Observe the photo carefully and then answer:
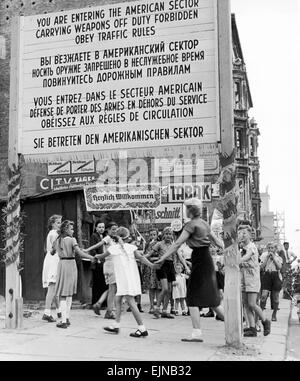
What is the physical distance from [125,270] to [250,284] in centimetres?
202

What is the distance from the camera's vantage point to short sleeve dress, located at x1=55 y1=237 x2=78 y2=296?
9.39 metres

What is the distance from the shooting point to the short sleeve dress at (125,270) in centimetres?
830

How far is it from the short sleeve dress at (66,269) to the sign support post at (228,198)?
290cm

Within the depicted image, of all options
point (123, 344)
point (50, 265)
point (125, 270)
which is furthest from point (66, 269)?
point (123, 344)

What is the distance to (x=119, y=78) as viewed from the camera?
9000 millimetres

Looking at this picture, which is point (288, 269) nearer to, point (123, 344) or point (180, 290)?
point (180, 290)

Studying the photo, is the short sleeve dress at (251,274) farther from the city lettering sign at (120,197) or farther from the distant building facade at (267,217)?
the distant building facade at (267,217)

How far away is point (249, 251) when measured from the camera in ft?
29.8

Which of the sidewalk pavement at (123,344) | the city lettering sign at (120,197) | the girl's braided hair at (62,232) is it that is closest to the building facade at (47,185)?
the city lettering sign at (120,197)

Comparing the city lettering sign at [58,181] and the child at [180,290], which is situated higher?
the city lettering sign at [58,181]
